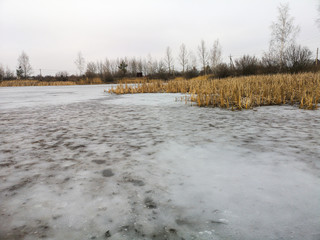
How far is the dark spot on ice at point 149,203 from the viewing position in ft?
2.88

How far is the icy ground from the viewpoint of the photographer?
749mm

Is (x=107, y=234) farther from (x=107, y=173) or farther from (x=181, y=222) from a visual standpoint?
(x=107, y=173)

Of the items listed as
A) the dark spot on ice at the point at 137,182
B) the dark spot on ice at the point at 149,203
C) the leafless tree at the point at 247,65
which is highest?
the leafless tree at the point at 247,65

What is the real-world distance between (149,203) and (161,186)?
0.16m

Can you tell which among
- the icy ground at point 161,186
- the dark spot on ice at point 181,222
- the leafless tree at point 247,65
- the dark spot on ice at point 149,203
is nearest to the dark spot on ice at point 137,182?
the icy ground at point 161,186

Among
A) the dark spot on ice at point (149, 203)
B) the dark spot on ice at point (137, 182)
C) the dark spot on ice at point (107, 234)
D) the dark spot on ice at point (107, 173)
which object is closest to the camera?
the dark spot on ice at point (107, 234)

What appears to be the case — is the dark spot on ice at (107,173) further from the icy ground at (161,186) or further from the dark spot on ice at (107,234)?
the dark spot on ice at (107,234)

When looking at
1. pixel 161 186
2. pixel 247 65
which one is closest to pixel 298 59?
pixel 247 65

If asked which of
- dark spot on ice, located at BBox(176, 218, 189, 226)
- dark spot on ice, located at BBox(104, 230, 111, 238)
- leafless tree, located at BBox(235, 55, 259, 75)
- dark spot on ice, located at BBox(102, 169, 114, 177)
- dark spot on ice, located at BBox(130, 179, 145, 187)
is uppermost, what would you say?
leafless tree, located at BBox(235, 55, 259, 75)

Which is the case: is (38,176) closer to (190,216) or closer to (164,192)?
(164,192)

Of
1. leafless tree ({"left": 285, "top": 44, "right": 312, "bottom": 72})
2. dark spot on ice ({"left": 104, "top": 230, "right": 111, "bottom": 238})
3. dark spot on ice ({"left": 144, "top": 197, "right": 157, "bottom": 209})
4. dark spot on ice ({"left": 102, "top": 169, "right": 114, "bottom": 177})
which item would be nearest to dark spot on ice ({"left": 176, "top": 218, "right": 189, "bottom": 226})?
dark spot on ice ({"left": 144, "top": 197, "right": 157, "bottom": 209})

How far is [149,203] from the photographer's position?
90 centimetres

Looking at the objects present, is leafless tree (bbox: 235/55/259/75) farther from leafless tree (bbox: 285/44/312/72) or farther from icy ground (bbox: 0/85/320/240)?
icy ground (bbox: 0/85/320/240)

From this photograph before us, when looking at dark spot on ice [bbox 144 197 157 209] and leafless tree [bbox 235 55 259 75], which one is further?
leafless tree [bbox 235 55 259 75]
